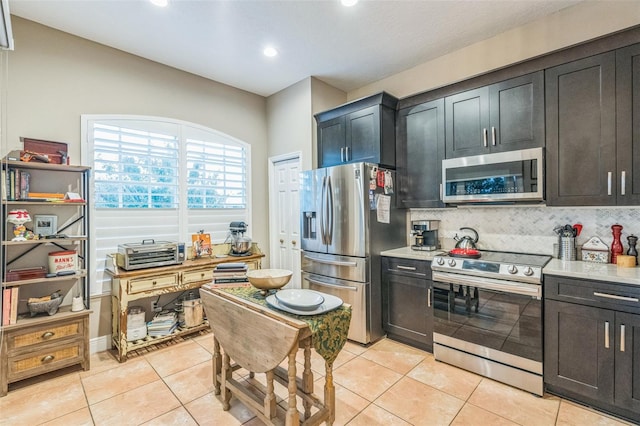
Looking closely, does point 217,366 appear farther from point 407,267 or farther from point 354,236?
point 407,267

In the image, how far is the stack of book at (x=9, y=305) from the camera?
2248mm

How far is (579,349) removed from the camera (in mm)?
2055

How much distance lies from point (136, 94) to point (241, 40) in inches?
52.2

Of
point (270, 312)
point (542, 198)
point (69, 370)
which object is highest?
point (542, 198)

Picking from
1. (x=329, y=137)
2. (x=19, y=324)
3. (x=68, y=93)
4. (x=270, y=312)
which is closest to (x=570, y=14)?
(x=329, y=137)

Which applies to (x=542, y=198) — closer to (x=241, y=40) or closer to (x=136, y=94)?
(x=241, y=40)

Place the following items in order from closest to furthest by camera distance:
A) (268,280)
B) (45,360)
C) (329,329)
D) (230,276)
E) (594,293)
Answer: (329,329) < (268,280) < (594,293) < (230,276) < (45,360)

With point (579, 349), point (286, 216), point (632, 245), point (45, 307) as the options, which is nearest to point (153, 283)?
point (45, 307)

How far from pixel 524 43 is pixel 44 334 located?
16.2 ft

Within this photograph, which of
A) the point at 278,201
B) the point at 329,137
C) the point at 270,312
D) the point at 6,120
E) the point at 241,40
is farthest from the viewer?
the point at 278,201

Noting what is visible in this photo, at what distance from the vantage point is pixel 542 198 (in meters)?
2.46

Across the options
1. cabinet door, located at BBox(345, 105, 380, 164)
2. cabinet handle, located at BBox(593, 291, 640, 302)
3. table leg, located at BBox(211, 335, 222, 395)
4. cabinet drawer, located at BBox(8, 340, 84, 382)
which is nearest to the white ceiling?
cabinet door, located at BBox(345, 105, 380, 164)

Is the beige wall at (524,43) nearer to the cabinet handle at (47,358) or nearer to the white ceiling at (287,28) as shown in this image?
the white ceiling at (287,28)

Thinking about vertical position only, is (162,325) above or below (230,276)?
below
